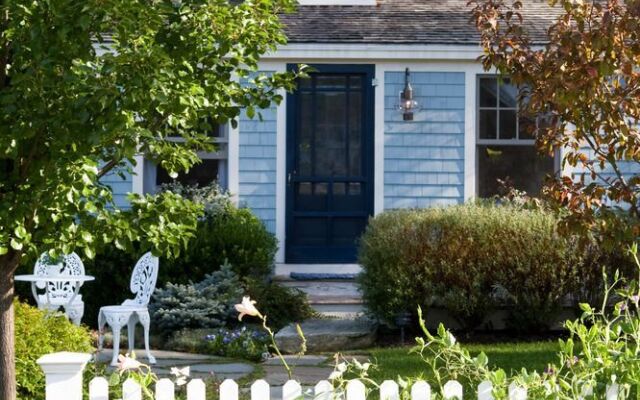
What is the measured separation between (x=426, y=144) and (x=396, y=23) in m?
1.57

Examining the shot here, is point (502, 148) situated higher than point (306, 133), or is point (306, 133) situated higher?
point (306, 133)

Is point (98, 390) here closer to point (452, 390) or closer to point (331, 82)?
point (452, 390)

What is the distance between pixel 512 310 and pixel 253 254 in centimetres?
295

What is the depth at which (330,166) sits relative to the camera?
13.4m

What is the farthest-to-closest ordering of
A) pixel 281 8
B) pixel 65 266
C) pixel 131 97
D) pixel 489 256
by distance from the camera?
pixel 65 266 < pixel 489 256 < pixel 281 8 < pixel 131 97

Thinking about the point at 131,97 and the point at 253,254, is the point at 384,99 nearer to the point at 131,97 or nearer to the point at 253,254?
the point at 253,254

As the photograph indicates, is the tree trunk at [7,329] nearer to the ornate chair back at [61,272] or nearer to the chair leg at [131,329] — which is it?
the chair leg at [131,329]

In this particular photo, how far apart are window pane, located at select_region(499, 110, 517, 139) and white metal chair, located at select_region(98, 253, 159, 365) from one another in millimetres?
5106

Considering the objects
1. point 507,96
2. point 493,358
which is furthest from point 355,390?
point 507,96

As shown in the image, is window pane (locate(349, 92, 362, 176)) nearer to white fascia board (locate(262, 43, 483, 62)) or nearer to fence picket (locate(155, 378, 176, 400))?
white fascia board (locate(262, 43, 483, 62))

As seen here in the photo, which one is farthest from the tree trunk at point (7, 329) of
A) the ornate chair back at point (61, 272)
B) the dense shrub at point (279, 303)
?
the dense shrub at point (279, 303)

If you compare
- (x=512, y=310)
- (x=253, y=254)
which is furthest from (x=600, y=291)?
(x=253, y=254)

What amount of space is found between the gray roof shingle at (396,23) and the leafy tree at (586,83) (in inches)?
256

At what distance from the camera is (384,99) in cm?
1314
